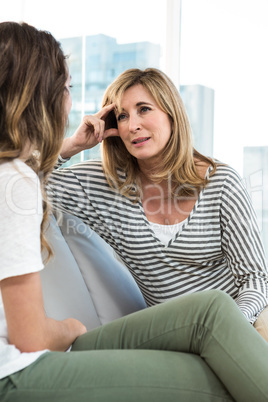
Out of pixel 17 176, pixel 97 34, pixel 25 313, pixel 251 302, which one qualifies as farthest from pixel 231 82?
pixel 25 313

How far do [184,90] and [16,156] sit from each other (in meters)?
2.11

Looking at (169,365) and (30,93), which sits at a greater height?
(30,93)

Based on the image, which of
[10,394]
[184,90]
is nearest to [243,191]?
[10,394]

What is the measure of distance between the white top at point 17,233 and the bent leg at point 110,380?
0.03 metres

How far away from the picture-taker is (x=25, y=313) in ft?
3.37

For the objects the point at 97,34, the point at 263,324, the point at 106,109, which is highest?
the point at 97,34

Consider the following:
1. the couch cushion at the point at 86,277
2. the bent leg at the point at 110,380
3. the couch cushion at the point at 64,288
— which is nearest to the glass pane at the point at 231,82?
the couch cushion at the point at 86,277

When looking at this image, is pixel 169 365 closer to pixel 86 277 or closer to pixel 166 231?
pixel 166 231

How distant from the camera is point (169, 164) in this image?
1815 millimetres

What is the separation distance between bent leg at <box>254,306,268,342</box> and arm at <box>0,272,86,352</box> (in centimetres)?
69

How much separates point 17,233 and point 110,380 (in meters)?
0.33

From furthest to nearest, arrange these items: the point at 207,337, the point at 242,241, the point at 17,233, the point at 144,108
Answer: the point at 144,108
the point at 242,241
the point at 207,337
the point at 17,233

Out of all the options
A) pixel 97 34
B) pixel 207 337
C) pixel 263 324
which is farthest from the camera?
pixel 97 34

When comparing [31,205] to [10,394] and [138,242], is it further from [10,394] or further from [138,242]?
[138,242]
